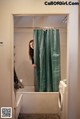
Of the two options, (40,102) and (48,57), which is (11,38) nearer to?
(48,57)

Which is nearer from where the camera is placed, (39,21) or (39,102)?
(39,102)

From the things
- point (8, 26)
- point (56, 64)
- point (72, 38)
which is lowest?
point (56, 64)

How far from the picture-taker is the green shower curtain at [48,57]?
15.3ft

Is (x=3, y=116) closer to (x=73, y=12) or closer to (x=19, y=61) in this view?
(x=73, y=12)

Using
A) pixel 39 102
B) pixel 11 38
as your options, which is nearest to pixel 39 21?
pixel 39 102

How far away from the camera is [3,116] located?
2.96 meters

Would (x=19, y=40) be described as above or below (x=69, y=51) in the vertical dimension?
above

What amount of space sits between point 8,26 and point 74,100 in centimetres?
150

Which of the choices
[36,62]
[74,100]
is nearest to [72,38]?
[74,100]

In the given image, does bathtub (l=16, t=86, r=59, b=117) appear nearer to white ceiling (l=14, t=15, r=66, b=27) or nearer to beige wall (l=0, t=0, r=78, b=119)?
beige wall (l=0, t=0, r=78, b=119)

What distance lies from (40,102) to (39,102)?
0.07ft

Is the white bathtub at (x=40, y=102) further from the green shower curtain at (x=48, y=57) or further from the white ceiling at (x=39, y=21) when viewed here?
the white ceiling at (x=39, y=21)

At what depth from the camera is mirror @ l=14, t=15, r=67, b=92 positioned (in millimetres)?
4688

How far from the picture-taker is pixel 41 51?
15.4 feet
